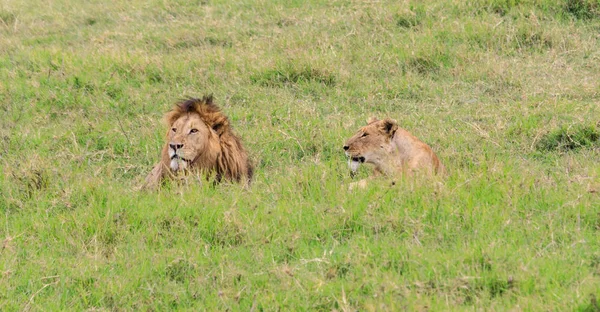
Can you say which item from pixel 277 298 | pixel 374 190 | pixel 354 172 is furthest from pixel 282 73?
pixel 277 298

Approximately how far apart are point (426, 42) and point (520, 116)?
7.66ft

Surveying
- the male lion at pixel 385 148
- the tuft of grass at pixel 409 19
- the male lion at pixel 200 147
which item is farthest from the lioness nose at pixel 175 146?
the tuft of grass at pixel 409 19

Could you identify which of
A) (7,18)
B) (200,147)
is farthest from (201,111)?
(7,18)

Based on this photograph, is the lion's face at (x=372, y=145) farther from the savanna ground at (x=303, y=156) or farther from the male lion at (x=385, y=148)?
the savanna ground at (x=303, y=156)

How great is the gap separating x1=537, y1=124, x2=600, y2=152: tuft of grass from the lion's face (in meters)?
1.71

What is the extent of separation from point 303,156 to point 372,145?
4.20ft

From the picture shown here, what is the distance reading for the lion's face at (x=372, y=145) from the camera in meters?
7.79

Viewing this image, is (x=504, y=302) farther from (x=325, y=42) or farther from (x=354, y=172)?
(x=325, y=42)

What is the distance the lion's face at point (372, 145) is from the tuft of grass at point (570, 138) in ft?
5.61

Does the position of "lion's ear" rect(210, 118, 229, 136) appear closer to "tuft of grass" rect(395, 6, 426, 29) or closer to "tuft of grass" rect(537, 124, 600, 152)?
"tuft of grass" rect(537, 124, 600, 152)

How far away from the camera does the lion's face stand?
7785mm

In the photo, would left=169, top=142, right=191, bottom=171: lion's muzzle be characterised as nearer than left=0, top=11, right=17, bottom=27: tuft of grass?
Yes

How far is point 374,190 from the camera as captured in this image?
6727 millimetres

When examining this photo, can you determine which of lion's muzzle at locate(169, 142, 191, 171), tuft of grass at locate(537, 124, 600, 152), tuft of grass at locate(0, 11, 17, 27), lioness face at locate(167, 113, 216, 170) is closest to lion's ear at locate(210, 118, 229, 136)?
lioness face at locate(167, 113, 216, 170)
